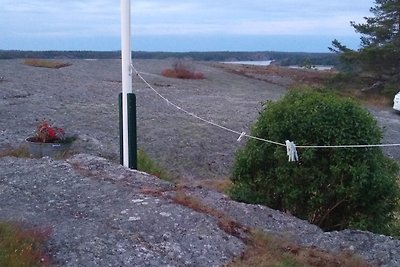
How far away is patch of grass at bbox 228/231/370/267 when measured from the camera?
494cm

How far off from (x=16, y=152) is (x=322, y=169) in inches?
173

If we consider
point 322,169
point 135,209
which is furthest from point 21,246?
point 322,169

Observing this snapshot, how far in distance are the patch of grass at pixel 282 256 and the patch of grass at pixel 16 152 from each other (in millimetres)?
4317

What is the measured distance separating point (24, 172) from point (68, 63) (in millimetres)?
26704

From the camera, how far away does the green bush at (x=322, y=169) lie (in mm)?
6215

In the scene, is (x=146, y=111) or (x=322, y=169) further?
(x=146, y=111)

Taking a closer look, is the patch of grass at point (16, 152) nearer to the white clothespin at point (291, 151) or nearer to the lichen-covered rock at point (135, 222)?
the lichen-covered rock at point (135, 222)

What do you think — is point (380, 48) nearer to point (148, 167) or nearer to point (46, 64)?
point (46, 64)

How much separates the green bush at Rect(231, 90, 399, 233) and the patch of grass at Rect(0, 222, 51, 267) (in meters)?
2.23

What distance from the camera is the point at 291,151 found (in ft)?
20.0

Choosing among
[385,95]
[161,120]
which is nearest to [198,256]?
[161,120]

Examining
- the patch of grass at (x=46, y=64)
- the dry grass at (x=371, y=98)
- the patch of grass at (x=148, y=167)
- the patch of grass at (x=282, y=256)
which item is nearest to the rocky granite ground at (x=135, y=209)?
the patch of grass at (x=282, y=256)

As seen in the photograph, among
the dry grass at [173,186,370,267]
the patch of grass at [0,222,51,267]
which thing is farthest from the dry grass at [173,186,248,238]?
the patch of grass at [0,222,51,267]

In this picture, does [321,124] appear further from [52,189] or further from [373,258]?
[52,189]
